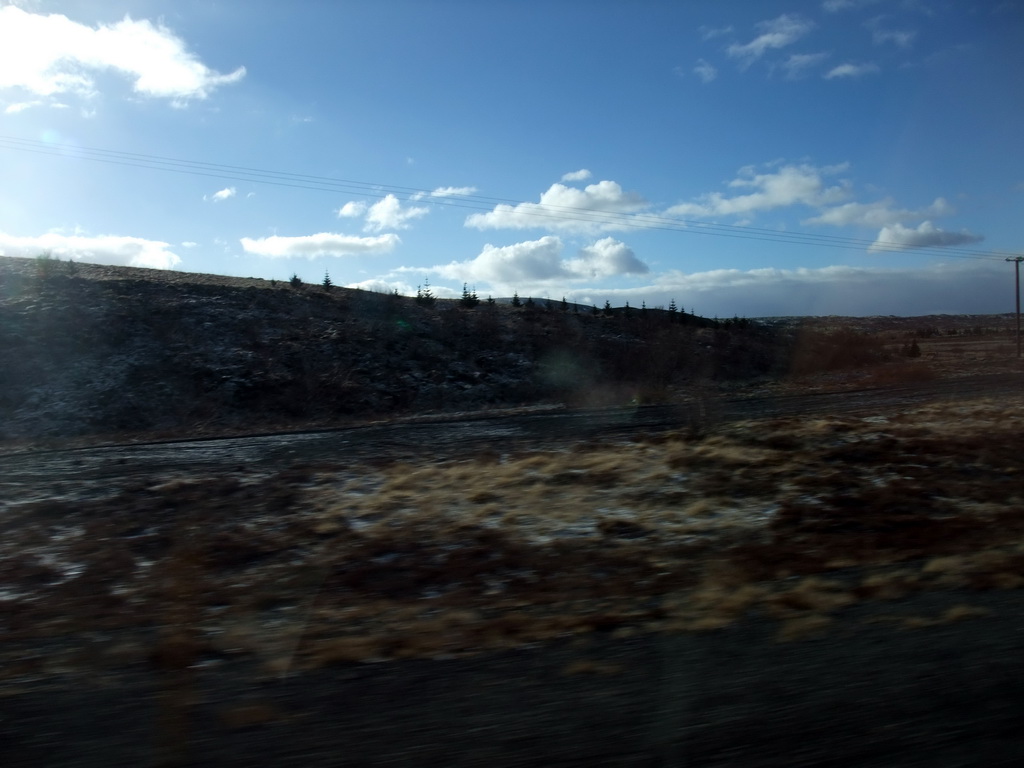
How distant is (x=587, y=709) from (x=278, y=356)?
110ft

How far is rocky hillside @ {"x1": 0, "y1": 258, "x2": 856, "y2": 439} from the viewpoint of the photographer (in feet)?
97.8

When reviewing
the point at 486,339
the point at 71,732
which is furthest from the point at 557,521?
the point at 486,339

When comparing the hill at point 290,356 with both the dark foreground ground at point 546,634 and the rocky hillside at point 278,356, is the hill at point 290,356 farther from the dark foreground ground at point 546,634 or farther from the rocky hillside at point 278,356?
the dark foreground ground at point 546,634

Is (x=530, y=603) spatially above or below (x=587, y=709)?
below

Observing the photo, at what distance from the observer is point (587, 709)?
191 inches

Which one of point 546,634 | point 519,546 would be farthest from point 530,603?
point 519,546

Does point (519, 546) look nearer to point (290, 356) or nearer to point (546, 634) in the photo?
point (546, 634)

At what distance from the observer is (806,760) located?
4195 mm

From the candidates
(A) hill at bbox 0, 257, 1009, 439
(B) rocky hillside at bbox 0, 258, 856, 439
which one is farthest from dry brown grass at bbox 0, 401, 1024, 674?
(A) hill at bbox 0, 257, 1009, 439

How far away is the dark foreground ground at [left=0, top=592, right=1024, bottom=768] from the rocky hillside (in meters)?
22.9

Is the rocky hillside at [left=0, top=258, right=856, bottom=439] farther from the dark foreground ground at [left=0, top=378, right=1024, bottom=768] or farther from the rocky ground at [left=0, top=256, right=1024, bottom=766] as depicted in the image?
the dark foreground ground at [left=0, top=378, right=1024, bottom=768]

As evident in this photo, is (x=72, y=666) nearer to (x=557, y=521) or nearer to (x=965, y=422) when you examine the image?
(x=557, y=521)

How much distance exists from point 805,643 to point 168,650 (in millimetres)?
4993

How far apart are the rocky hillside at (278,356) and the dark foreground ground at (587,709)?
2295 centimetres
